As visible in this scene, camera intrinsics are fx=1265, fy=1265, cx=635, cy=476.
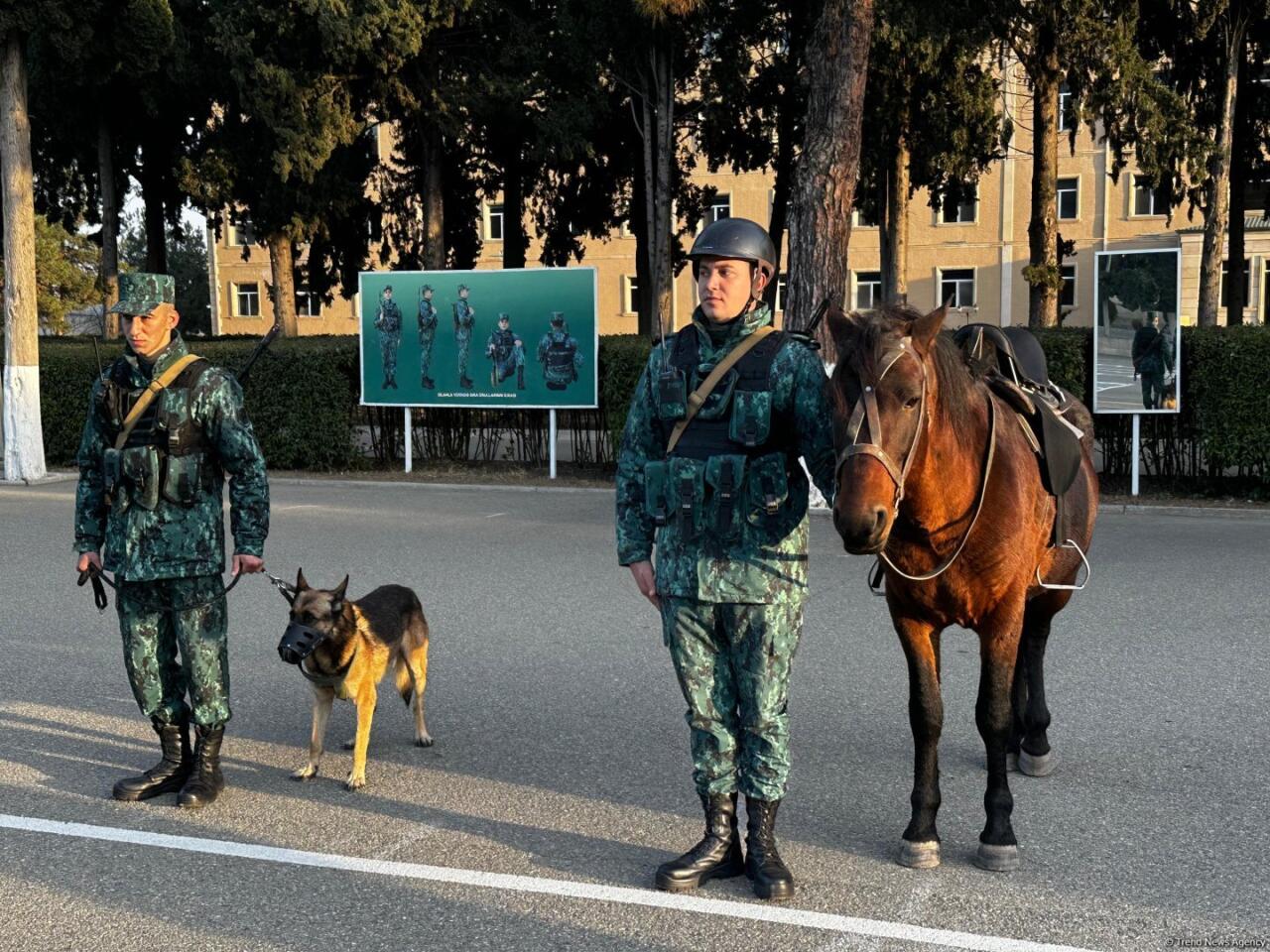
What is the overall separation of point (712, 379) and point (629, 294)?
174 ft

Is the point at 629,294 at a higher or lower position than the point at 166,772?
higher

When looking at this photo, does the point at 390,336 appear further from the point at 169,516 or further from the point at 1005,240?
the point at 1005,240

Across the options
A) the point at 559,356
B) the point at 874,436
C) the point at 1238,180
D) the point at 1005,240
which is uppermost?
the point at 1005,240

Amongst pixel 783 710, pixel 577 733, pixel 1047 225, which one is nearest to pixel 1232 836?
pixel 783 710

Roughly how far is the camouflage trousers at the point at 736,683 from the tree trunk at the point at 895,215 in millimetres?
23496

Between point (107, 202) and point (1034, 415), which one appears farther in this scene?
point (107, 202)

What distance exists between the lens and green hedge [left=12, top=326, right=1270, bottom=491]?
14.4m

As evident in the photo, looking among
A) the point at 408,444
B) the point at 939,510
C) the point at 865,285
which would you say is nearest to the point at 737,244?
the point at 939,510

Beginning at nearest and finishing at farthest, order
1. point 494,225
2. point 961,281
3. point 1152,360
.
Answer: point 1152,360, point 961,281, point 494,225

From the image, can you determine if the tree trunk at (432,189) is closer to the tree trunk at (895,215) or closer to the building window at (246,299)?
the tree trunk at (895,215)

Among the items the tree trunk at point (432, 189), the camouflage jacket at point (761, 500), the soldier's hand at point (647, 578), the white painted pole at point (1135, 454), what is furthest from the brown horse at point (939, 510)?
the tree trunk at point (432, 189)

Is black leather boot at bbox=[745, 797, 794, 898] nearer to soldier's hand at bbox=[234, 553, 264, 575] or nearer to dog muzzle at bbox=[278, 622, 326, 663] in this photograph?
dog muzzle at bbox=[278, 622, 326, 663]

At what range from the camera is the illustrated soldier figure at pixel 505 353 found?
17.4 metres

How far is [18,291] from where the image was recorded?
1742cm
